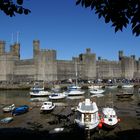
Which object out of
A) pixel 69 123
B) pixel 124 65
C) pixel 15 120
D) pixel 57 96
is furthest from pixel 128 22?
pixel 124 65

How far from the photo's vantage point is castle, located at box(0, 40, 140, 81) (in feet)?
264

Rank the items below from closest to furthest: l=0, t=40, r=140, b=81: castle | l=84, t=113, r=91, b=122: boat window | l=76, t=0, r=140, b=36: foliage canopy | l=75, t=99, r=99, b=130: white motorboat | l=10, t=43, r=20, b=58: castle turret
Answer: l=76, t=0, r=140, b=36: foliage canopy → l=75, t=99, r=99, b=130: white motorboat → l=84, t=113, r=91, b=122: boat window → l=0, t=40, r=140, b=81: castle → l=10, t=43, r=20, b=58: castle turret

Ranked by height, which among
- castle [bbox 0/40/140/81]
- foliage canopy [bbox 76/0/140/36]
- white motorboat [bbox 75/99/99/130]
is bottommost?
white motorboat [bbox 75/99/99/130]

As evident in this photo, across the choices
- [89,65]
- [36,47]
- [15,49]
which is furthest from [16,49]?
[89,65]

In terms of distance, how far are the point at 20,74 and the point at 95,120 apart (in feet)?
235

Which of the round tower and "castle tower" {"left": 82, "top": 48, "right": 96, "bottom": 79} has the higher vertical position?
the round tower

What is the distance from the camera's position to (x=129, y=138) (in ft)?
47.6

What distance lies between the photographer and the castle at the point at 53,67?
80.4 m

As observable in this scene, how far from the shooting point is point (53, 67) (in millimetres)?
80875

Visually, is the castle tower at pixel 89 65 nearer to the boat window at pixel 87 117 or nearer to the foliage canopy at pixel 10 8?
the boat window at pixel 87 117

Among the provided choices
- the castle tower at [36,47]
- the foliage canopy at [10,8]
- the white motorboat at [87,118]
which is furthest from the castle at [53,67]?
the foliage canopy at [10,8]

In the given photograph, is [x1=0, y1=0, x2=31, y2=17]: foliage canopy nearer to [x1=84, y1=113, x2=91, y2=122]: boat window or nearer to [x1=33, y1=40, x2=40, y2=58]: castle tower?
[x1=84, y1=113, x2=91, y2=122]: boat window

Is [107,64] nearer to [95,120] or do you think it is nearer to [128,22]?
[95,120]

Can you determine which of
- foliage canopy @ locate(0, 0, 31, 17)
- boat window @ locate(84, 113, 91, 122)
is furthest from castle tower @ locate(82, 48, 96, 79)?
foliage canopy @ locate(0, 0, 31, 17)
